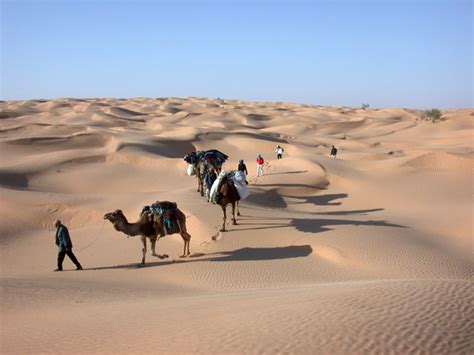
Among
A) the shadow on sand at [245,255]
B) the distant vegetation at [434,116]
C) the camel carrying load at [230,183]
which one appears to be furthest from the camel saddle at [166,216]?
the distant vegetation at [434,116]

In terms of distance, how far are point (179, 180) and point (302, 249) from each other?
12.5 meters

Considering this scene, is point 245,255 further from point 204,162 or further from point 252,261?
point 204,162

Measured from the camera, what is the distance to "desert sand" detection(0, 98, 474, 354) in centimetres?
520

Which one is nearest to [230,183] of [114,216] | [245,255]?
[245,255]

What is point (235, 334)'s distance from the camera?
16.8 ft

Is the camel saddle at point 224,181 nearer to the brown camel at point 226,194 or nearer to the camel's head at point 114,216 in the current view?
the brown camel at point 226,194

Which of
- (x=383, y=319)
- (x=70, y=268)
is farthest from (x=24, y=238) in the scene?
(x=383, y=319)

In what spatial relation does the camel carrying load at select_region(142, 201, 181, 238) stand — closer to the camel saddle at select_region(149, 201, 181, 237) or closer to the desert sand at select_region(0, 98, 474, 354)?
the camel saddle at select_region(149, 201, 181, 237)

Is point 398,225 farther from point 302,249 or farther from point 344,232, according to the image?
point 302,249

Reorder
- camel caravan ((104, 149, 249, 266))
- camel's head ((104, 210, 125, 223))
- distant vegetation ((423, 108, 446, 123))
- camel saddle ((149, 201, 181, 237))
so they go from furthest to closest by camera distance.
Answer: distant vegetation ((423, 108, 446, 123))
camel saddle ((149, 201, 181, 237))
camel caravan ((104, 149, 249, 266))
camel's head ((104, 210, 125, 223))

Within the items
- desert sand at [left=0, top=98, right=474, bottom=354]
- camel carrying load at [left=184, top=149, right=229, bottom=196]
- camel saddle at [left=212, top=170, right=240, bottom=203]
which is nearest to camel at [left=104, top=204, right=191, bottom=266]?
desert sand at [left=0, top=98, right=474, bottom=354]

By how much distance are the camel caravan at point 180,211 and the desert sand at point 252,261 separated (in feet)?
2.29

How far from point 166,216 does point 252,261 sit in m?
2.47

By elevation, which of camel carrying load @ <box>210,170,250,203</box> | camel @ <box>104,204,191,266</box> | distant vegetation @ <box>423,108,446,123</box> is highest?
distant vegetation @ <box>423,108,446,123</box>
